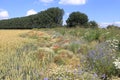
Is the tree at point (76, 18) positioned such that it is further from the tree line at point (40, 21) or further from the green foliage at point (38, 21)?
the green foliage at point (38, 21)

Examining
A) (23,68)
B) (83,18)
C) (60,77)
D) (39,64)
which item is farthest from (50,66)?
(83,18)

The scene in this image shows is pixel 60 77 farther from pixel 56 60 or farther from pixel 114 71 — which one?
pixel 56 60

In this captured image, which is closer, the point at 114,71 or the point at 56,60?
the point at 114,71

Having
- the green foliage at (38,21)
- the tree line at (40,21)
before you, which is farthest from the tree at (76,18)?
the green foliage at (38,21)

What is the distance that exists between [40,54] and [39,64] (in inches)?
39.3

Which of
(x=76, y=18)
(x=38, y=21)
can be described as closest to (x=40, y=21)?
(x=38, y=21)

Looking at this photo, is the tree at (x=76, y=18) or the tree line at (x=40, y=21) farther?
the tree line at (x=40, y=21)

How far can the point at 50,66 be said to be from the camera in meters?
7.48

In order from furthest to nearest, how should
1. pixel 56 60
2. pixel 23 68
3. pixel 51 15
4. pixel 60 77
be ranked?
1. pixel 51 15
2. pixel 56 60
3. pixel 23 68
4. pixel 60 77

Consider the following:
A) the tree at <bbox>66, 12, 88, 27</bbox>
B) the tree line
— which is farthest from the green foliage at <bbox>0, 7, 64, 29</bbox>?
the tree at <bbox>66, 12, 88, 27</bbox>

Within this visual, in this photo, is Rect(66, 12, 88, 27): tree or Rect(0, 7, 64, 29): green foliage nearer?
Rect(66, 12, 88, 27): tree

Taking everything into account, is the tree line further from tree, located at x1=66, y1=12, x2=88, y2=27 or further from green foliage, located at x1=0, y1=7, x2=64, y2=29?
tree, located at x1=66, y1=12, x2=88, y2=27

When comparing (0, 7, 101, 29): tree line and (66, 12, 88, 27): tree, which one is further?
(0, 7, 101, 29): tree line

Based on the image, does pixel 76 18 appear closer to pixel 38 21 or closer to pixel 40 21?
pixel 40 21
